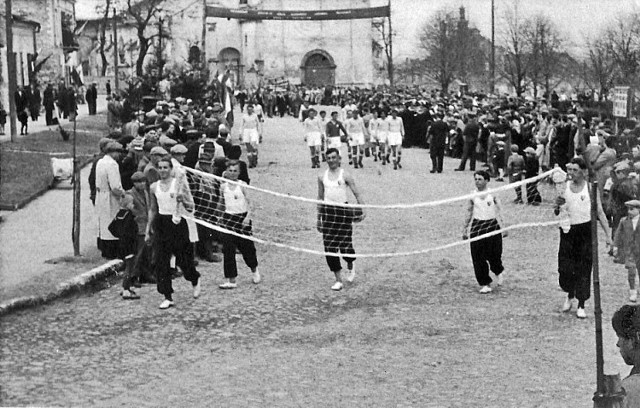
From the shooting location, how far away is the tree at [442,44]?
59.7 meters

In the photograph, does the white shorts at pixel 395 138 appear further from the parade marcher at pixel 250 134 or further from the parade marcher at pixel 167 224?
the parade marcher at pixel 167 224

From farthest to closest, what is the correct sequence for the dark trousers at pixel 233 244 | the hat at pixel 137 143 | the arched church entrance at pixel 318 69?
the arched church entrance at pixel 318 69 → the hat at pixel 137 143 → the dark trousers at pixel 233 244

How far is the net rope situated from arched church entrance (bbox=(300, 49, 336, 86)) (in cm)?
6204

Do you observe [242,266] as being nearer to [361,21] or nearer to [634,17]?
[634,17]

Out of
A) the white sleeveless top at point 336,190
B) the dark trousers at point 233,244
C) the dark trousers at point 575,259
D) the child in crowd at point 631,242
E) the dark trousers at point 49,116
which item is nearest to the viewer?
the dark trousers at point 575,259

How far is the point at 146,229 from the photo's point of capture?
11758 mm

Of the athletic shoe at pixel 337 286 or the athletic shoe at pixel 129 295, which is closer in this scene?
the athletic shoe at pixel 129 295

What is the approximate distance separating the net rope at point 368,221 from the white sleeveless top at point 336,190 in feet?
0.34

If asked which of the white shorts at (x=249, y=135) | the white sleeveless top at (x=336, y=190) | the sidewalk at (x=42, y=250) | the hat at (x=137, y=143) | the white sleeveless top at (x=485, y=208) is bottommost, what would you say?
the sidewalk at (x=42, y=250)

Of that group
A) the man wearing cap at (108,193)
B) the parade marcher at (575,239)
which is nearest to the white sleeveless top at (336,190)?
the man wearing cap at (108,193)

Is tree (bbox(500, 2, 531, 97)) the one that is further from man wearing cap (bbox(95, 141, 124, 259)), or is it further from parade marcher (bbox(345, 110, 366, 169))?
man wearing cap (bbox(95, 141, 124, 259))

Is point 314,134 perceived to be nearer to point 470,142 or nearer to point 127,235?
point 470,142

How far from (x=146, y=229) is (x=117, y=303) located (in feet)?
3.03

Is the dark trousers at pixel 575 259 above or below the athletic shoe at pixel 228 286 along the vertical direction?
above
